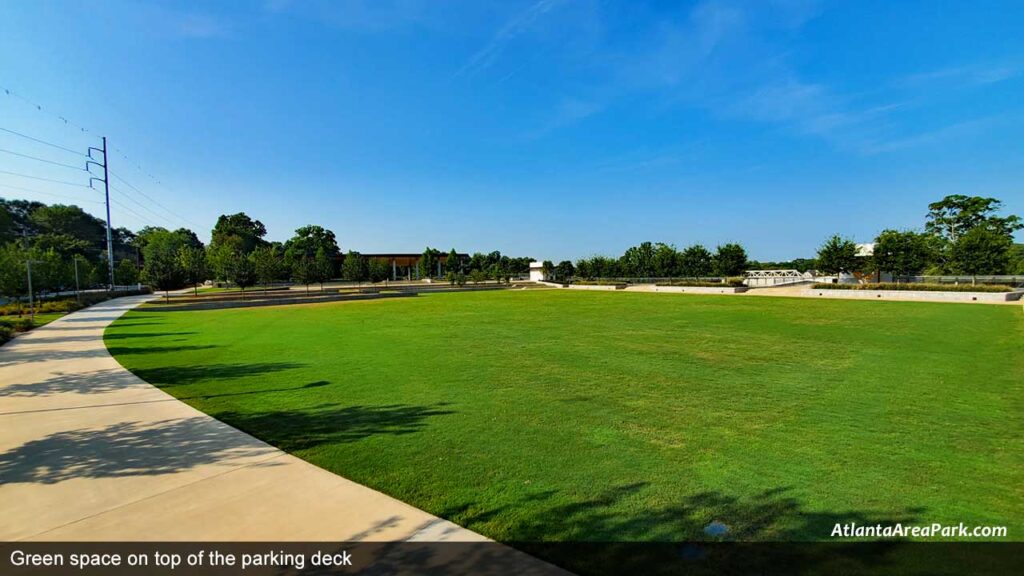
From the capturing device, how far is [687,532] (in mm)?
3496

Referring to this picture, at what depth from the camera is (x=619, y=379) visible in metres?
8.84

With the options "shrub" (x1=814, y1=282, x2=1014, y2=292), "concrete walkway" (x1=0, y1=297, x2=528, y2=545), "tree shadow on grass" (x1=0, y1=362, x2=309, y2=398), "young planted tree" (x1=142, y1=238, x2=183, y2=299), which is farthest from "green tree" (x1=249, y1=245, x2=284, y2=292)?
"shrub" (x1=814, y1=282, x2=1014, y2=292)

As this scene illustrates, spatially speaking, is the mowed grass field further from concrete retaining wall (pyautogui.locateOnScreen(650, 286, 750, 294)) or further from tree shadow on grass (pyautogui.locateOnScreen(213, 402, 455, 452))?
concrete retaining wall (pyautogui.locateOnScreen(650, 286, 750, 294))

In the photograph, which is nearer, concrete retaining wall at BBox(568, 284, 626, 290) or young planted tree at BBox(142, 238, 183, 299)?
young planted tree at BBox(142, 238, 183, 299)

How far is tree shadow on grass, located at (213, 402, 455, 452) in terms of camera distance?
226 inches

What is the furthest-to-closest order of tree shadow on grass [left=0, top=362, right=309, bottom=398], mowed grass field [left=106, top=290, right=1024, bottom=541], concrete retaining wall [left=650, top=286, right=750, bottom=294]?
1. concrete retaining wall [left=650, top=286, right=750, bottom=294]
2. tree shadow on grass [left=0, top=362, right=309, bottom=398]
3. mowed grass field [left=106, top=290, right=1024, bottom=541]

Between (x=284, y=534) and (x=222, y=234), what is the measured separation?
100606 mm

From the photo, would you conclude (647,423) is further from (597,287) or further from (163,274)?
(597,287)

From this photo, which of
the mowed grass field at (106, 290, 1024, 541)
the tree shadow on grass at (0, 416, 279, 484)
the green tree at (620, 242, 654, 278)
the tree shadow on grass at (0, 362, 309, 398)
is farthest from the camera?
the green tree at (620, 242, 654, 278)

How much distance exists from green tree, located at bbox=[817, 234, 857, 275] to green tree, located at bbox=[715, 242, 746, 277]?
7.75 meters

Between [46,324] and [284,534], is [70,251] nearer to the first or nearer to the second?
[46,324]

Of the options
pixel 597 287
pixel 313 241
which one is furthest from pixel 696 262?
pixel 313 241

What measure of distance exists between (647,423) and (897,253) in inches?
1775

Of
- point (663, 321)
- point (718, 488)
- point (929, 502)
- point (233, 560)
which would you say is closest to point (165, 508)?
point (233, 560)
